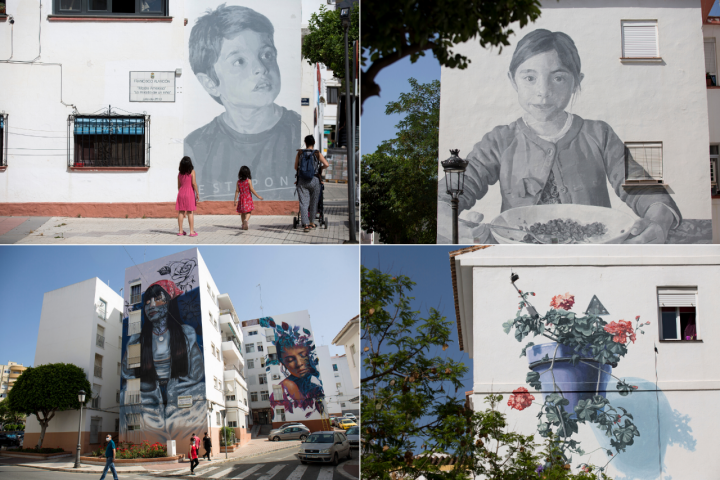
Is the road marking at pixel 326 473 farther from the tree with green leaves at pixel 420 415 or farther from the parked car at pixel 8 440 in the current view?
the parked car at pixel 8 440

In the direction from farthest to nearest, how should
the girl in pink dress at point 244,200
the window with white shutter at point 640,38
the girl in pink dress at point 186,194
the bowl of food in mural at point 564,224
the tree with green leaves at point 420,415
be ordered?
the window with white shutter at point 640,38 < the bowl of food in mural at point 564,224 < the girl in pink dress at point 244,200 < the girl in pink dress at point 186,194 < the tree with green leaves at point 420,415

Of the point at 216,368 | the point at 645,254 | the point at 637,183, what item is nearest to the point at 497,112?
the point at 637,183

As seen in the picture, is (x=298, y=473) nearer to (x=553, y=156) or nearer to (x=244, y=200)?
(x=244, y=200)

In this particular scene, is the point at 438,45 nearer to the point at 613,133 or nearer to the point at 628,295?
the point at 628,295

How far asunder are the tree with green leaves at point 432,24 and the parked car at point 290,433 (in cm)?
416

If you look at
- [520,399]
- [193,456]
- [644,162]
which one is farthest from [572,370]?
[193,456]

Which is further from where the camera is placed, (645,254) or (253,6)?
(253,6)

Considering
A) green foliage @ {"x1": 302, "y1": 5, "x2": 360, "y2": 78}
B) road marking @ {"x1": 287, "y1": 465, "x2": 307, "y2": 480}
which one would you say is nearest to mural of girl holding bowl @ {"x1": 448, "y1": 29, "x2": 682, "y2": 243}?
green foliage @ {"x1": 302, "y1": 5, "x2": 360, "y2": 78}

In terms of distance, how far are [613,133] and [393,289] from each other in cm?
440

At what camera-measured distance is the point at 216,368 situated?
7586 mm

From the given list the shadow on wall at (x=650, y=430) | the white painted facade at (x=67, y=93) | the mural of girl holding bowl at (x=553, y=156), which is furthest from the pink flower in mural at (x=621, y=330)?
the white painted facade at (x=67, y=93)

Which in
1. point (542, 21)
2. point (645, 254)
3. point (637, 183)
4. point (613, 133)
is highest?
point (542, 21)

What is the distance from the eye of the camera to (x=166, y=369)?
24.8 feet

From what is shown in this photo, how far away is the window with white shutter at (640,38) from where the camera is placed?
31.4 ft
